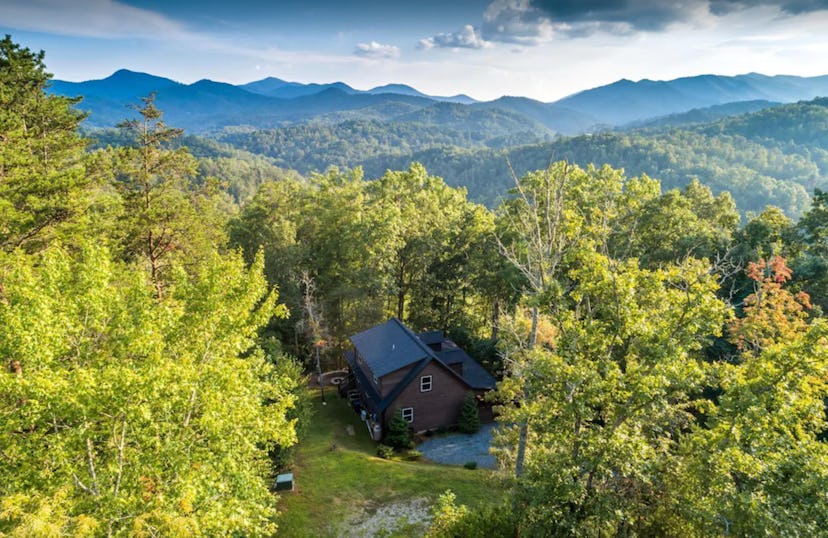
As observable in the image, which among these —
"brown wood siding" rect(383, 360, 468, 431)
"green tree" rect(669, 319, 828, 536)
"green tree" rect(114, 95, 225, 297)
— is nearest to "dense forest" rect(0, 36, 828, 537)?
"green tree" rect(669, 319, 828, 536)

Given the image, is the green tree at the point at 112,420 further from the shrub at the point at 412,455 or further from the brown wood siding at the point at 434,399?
the brown wood siding at the point at 434,399

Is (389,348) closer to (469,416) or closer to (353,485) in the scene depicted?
(469,416)

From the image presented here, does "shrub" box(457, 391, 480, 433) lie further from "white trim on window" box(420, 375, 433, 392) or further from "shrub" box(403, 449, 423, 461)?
"shrub" box(403, 449, 423, 461)

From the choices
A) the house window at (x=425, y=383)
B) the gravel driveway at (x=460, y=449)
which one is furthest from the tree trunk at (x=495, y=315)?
the house window at (x=425, y=383)

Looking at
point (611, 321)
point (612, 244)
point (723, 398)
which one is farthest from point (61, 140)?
point (612, 244)

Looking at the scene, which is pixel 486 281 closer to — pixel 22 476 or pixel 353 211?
pixel 353 211

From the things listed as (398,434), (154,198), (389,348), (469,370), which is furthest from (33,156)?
(469,370)
